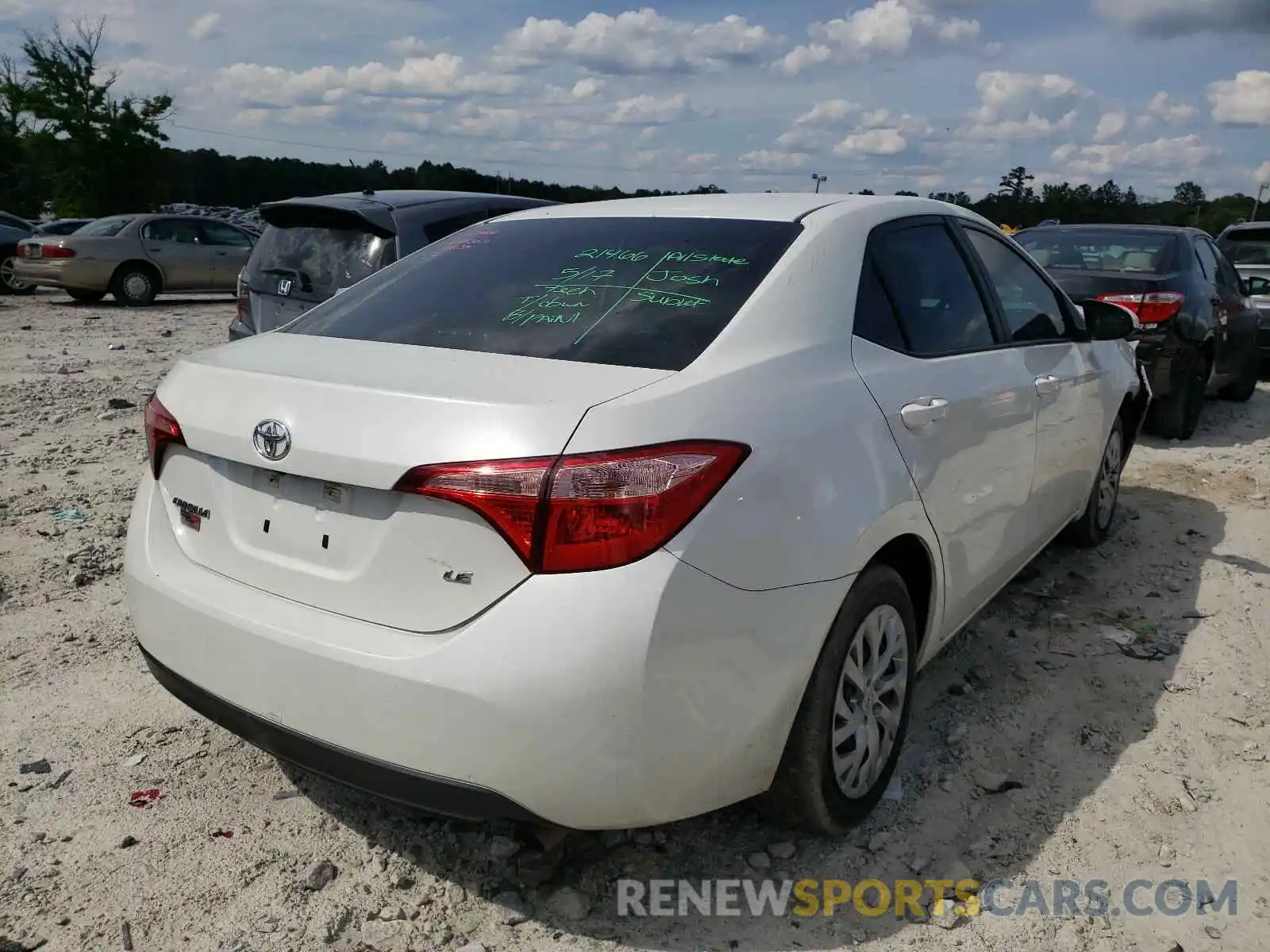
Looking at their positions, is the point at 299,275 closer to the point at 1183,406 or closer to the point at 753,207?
the point at 753,207

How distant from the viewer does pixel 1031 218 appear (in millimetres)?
34875

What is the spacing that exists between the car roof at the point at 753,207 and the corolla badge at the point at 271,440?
55.5 inches

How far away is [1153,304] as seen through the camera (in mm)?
7426

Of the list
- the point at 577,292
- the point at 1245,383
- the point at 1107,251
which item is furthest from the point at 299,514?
the point at 1245,383

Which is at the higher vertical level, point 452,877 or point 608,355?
point 608,355

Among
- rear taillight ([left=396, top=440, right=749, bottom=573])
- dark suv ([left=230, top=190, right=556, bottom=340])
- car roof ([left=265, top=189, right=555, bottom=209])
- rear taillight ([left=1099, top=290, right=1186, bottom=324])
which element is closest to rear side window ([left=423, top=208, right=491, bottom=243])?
dark suv ([left=230, top=190, right=556, bottom=340])

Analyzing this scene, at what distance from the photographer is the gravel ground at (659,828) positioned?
2.43 meters

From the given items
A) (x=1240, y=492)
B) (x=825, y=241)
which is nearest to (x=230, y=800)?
(x=825, y=241)

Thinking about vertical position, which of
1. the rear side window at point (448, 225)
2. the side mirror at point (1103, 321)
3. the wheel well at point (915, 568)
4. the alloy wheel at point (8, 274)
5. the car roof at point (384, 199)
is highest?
the car roof at point (384, 199)

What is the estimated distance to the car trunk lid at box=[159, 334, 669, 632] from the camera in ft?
6.75

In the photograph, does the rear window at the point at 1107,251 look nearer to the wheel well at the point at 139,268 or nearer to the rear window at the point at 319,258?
the rear window at the point at 319,258

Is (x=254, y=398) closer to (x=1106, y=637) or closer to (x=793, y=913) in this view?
(x=793, y=913)

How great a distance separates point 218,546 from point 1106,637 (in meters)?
3.44

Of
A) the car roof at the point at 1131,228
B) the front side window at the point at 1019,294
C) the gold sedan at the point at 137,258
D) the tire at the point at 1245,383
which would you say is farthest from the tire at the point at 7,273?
the front side window at the point at 1019,294
